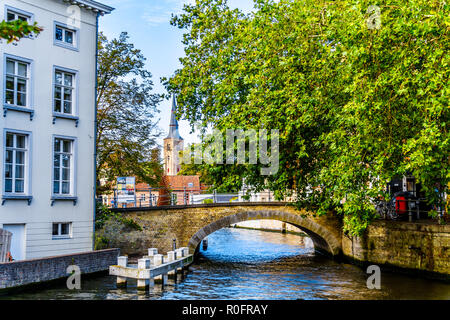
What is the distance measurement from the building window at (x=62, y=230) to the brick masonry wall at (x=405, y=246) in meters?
12.2

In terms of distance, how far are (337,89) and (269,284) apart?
276 inches

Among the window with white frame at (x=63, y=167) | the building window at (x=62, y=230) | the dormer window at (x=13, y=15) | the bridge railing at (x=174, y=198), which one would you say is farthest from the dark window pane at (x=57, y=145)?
the dormer window at (x=13, y=15)

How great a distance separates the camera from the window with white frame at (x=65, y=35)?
60.3 ft

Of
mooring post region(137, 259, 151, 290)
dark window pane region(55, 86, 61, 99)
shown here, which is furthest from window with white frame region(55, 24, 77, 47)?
mooring post region(137, 259, 151, 290)

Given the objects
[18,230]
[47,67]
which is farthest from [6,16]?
[18,230]

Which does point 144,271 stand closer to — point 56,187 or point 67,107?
point 56,187

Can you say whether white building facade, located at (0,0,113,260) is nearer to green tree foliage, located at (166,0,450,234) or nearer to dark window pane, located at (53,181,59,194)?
dark window pane, located at (53,181,59,194)

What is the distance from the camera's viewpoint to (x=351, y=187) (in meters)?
14.9

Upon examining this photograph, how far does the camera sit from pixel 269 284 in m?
17.8

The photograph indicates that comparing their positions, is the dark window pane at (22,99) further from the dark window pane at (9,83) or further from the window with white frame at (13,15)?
the window with white frame at (13,15)

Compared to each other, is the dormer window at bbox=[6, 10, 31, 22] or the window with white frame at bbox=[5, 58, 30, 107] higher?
the dormer window at bbox=[6, 10, 31, 22]

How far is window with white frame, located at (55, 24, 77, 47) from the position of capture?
1838cm

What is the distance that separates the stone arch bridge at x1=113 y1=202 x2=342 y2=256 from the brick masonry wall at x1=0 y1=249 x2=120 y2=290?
3.69m

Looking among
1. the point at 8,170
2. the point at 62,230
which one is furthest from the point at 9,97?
the point at 62,230
